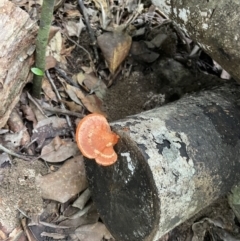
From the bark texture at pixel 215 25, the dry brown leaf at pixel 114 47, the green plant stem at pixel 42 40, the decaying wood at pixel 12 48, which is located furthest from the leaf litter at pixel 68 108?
the bark texture at pixel 215 25

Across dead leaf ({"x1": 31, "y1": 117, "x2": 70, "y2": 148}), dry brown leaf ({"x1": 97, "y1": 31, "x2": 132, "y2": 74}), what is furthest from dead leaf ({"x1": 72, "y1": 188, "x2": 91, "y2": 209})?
dry brown leaf ({"x1": 97, "y1": 31, "x2": 132, "y2": 74})

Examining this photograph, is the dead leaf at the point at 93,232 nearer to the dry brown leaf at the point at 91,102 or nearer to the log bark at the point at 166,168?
the log bark at the point at 166,168

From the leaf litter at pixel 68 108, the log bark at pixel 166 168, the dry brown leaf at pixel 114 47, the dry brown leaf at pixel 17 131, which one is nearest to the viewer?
the log bark at pixel 166 168

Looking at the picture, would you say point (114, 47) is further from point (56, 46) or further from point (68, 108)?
point (68, 108)

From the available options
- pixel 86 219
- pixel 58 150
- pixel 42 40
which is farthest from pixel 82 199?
pixel 42 40

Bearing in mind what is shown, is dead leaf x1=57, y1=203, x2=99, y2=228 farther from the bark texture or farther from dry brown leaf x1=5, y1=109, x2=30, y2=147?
the bark texture

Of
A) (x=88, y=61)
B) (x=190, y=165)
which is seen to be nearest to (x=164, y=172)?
(x=190, y=165)

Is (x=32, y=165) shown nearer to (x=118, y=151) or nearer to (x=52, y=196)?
(x=52, y=196)
